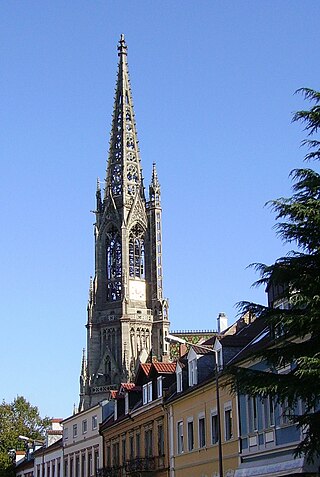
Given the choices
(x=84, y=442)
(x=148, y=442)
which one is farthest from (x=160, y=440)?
(x=84, y=442)

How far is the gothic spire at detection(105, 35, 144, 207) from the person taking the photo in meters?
141

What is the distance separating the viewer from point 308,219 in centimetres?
2277

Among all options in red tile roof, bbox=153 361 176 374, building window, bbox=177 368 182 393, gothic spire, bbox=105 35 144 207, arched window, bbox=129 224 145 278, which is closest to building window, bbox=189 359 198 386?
building window, bbox=177 368 182 393

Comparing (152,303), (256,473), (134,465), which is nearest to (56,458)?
(134,465)

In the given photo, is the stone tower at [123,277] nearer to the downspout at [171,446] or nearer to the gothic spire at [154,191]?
the gothic spire at [154,191]

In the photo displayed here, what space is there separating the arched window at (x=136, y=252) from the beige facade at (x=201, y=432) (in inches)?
3427

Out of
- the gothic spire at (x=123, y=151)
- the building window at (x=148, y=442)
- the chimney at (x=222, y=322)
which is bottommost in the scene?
the building window at (x=148, y=442)

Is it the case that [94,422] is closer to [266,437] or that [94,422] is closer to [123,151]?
[266,437]

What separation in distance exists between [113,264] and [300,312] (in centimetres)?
11505

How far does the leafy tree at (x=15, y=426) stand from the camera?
98812 millimetres

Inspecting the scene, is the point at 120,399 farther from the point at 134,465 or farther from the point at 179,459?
the point at 179,459

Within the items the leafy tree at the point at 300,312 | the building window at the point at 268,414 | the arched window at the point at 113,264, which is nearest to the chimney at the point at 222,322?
the building window at the point at 268,414

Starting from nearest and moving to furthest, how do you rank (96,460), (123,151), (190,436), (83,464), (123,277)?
1. (190,436)
2. (96,460)
3. (83,464)
4. (123,277)
5. (123,151)

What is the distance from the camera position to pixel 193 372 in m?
45.7
